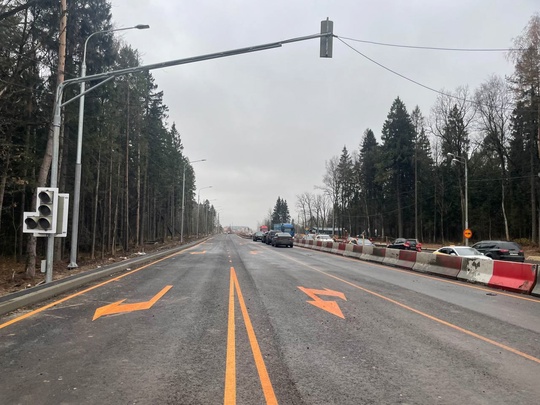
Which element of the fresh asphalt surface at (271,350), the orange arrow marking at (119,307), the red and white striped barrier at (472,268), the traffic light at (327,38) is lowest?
the orange arrow marking at (119,307)

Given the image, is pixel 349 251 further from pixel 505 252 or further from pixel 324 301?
pixel 324 301

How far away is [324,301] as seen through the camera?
1009 cm

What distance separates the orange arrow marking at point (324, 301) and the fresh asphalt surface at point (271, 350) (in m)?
0.07

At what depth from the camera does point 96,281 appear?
13555 mm

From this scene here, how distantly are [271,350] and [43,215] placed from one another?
29.8ft

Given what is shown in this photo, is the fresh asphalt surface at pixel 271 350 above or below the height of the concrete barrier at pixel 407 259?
below

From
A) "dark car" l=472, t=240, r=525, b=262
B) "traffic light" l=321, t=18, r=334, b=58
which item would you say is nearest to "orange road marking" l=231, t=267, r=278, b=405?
"traffic light" l=321, t=18, r=334, b=58

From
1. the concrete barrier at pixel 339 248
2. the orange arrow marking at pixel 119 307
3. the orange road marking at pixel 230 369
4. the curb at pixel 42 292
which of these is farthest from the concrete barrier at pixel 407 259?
the orange road marking at pixel 230 369

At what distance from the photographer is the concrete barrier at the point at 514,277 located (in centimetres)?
1266

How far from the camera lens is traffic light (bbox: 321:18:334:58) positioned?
10.8m

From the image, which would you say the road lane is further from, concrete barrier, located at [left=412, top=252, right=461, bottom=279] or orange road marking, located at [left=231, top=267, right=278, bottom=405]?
concrete barrier, located at [left=412, top=252, right=461, bottom=279]

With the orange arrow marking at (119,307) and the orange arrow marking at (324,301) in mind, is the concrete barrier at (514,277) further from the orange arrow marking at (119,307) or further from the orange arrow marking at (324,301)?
the orange arrow marking at (119,307)

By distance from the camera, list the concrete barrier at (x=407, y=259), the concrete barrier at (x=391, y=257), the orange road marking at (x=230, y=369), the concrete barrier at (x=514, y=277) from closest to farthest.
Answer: the orange road marking at (x=230, y=369) → the concrete barrier at (x=514, y=277) → the concrete barrier at (x=407, y=259) → the concrete barrier at (x=391, y=257)

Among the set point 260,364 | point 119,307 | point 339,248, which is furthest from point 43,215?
point 339,248
